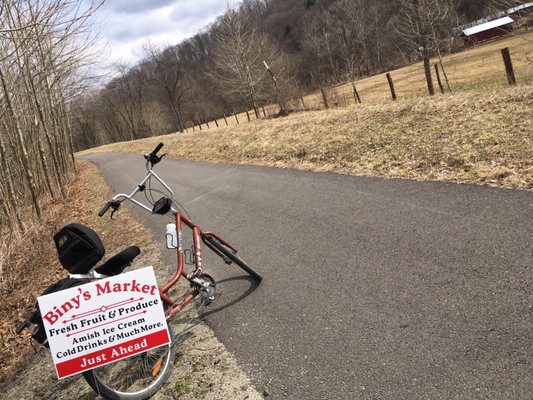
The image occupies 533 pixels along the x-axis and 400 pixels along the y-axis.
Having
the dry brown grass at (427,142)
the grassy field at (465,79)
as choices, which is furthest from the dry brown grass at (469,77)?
the dry brown grass at (427,142)

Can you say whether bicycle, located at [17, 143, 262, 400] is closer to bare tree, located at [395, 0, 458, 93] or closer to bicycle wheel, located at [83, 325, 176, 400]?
bicycle wheel, located at [83, 325, 176, 400]

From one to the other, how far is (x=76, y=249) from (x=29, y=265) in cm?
601

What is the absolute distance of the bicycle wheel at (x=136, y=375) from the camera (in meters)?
3.09

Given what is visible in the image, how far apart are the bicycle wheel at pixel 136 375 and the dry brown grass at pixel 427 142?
15.5 ft

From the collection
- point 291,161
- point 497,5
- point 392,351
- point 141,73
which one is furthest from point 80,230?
point 141,73

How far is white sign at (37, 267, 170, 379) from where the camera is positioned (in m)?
2.94

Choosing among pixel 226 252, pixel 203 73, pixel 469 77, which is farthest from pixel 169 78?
pixel 226 252

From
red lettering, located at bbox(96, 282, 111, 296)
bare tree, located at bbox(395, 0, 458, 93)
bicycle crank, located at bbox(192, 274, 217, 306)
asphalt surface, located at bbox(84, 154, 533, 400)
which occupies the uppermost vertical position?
bare tree, located at bbox(395, 0, 458, 93)

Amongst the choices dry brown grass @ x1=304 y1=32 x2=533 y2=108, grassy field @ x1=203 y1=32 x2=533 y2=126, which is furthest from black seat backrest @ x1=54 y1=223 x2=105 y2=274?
dry brown grass @ x1=304 y1=32 x2=533 y2=108

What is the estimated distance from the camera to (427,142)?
7895 mm

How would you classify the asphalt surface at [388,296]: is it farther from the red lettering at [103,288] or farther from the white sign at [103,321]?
the red lettering at [103,288]

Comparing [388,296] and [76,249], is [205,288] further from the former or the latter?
[388,296]

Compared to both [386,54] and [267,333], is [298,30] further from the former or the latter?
[267,333]

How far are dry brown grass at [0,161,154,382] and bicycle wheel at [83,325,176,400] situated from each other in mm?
1920
